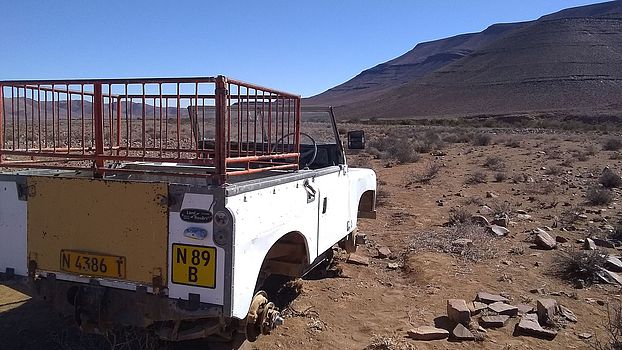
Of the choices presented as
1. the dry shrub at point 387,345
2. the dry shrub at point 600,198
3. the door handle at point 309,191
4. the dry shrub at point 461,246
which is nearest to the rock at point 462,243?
the dry shrub at point 461,246

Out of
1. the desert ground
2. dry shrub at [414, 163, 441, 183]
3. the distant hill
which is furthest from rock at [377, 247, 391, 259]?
the distant hill

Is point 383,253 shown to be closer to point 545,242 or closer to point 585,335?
point 545,242

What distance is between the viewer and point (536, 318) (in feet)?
16.6

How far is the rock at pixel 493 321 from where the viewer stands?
4.93 meters

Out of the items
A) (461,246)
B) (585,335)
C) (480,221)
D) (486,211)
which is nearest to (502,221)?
(480,221)

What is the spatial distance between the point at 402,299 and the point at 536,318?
132 cm

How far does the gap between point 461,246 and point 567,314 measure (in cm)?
263

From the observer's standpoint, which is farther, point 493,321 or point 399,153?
point 399,153

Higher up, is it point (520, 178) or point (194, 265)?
point (194, 265)

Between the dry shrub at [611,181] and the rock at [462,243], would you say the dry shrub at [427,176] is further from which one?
the rock at [462,243]

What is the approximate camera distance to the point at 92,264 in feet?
11.3

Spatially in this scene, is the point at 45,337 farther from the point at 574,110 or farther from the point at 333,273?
the point at 574,110

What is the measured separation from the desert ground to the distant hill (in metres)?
66.2

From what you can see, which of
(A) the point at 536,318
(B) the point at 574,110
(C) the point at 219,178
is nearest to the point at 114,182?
(C) the point at 219,178
